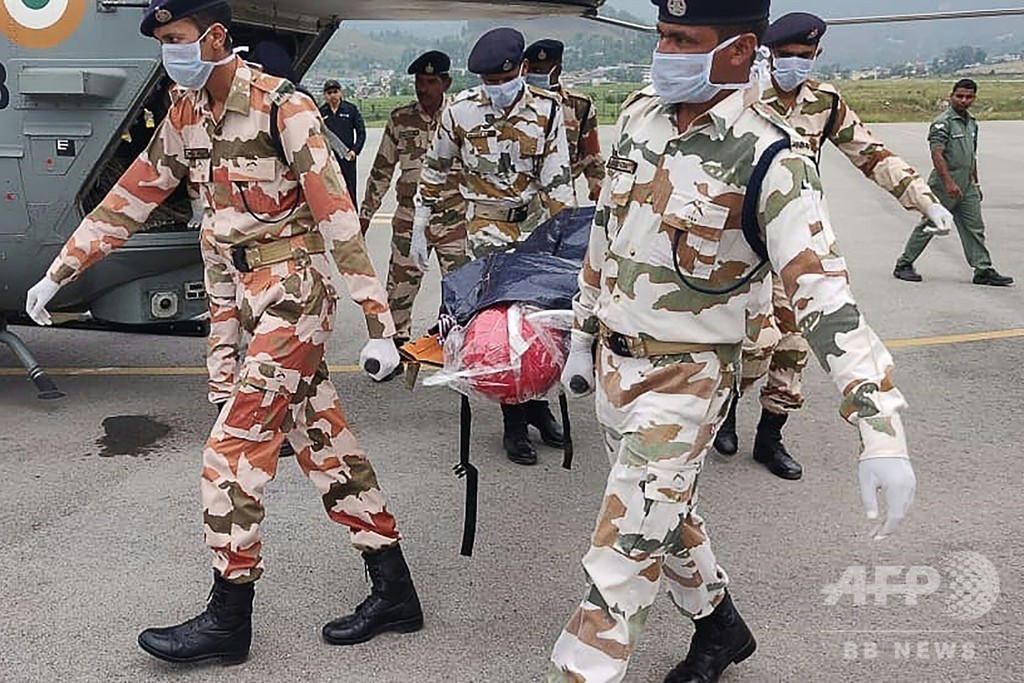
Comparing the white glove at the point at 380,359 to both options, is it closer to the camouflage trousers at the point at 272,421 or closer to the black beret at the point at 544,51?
the camouflage trousers at the point at 272,421

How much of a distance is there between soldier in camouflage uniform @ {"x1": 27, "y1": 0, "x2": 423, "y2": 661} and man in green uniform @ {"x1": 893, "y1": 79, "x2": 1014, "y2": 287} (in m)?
6.88

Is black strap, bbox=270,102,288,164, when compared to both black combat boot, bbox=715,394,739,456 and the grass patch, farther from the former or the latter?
the grass patch

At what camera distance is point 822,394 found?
616 cm

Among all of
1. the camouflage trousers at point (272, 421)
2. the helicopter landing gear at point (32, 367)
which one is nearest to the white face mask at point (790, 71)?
the camouflage trousers at point (272, 421)

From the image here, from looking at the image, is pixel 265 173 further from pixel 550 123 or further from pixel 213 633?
pixel 550 123

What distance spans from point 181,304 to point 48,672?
2686 millimetres

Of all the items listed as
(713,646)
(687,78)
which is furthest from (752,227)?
(713,646)

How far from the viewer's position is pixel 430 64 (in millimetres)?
6887

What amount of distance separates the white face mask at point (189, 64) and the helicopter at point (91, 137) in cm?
208

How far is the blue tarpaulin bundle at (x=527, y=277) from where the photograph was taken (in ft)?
11.4

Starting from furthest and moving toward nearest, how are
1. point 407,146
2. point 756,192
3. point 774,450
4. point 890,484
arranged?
point 407,146 < point 774,450 < point 756,192 < point 890,484

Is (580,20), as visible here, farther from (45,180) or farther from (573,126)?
(45,180)

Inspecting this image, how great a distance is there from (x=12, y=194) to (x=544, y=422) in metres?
2.79

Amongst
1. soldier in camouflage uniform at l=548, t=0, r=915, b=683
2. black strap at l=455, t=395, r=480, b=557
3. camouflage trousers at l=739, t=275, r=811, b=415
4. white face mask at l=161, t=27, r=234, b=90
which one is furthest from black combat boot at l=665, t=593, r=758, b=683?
white face mask at l=161, t=27, r=234, b=90
